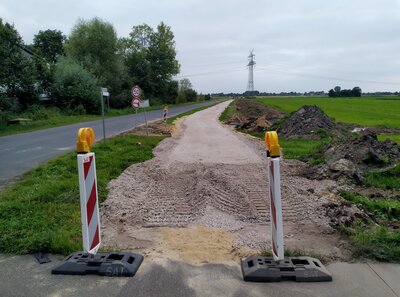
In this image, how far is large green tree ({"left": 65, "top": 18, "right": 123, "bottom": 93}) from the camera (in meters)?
49.6

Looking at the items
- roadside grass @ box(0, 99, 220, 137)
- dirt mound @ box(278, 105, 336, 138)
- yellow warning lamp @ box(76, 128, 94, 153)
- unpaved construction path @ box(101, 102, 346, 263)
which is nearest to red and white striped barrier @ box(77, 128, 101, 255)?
yellow warning lamp @ box(76, 128, 94, 153)

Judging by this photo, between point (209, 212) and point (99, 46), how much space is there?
48916mm

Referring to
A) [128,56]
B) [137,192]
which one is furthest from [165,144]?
[128,56]

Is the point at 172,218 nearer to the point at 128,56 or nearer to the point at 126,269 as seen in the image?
the point at 126,269

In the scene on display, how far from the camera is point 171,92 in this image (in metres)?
78.1

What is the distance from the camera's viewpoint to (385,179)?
324 inches

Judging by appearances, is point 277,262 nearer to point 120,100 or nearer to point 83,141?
point 83,141

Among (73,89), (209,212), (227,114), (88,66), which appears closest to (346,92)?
(227,114)

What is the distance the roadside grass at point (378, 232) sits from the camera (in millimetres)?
4176

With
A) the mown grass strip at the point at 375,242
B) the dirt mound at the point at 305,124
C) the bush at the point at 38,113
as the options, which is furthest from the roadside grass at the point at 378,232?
the bush at the point at 38,113

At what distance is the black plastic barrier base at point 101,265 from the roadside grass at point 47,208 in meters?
0.47

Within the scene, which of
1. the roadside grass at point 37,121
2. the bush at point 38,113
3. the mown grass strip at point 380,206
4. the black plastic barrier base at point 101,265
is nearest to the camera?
the black plastic barrier base at point 101,265

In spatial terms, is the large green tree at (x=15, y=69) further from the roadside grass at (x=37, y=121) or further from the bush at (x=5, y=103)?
the roadside grass at (x=37, y=121)

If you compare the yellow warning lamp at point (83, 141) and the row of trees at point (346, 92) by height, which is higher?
the row of trees at point (346, 92)
